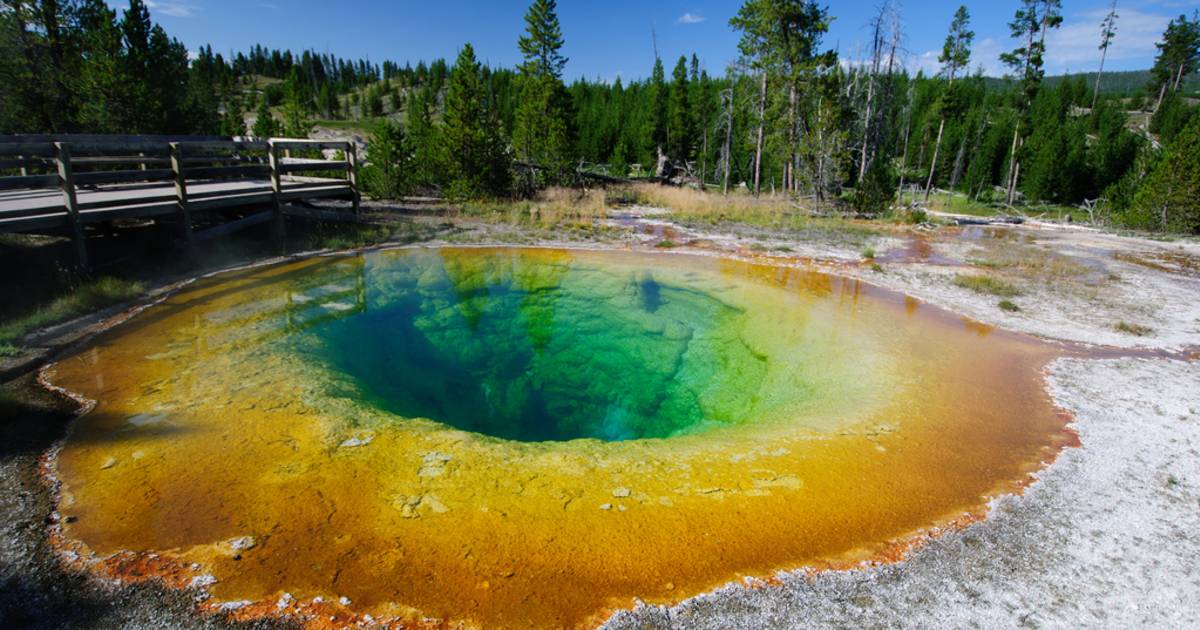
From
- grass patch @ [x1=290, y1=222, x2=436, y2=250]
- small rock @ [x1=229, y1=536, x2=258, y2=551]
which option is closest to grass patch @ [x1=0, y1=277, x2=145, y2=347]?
grass patch @ [x1=290, y1=222, x2=436, y2=250]

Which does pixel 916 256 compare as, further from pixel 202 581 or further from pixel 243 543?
pixel 202 581

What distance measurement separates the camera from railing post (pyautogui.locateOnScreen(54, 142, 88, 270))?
25.5 ft

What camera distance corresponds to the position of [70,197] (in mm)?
7914

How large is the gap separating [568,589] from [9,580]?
116 inches

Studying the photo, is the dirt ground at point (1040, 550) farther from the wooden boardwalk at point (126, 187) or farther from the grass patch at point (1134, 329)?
the wooden boardwalk at point (126, 187)

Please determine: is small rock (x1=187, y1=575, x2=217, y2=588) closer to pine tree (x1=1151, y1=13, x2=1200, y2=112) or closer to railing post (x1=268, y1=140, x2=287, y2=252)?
railing post (x1=268, y1=140, x2=287, y2=252)

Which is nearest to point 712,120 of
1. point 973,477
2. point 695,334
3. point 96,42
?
point 96,42

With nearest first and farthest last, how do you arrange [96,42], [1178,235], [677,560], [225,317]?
[677,560] → [225,317] → [96,42] → [1178,235]

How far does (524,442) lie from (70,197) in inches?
301

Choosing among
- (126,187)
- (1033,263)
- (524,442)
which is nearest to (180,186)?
(126,187)

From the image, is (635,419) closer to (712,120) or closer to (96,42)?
(96,42)

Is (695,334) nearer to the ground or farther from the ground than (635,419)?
farther from the ground

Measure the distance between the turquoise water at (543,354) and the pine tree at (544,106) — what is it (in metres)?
16.3

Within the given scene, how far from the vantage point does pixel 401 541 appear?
3533mm
